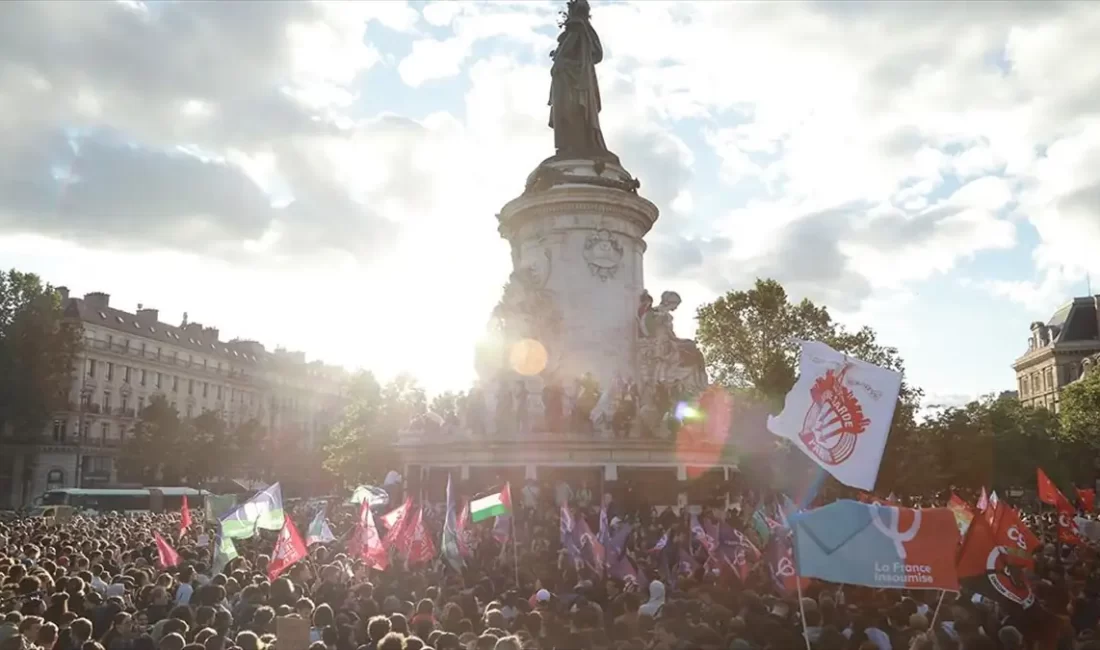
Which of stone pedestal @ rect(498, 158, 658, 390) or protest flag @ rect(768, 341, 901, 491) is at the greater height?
stone pedestal @ rect(498, 158, 658, 390)

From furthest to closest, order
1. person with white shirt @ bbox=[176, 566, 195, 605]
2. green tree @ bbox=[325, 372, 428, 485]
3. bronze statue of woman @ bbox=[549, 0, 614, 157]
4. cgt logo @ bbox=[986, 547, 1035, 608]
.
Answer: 1. green tree @ bbox=[325, 372, 428, 485]
2. bronze statue of woman @ bbox=[549, 0, 614, 157]
3. person with white shirt @ bbox=[176, 566, 195, 605]
4. cgt logo @ bbox=[986, 547, 1035, 608]

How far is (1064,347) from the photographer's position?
92.0 meters

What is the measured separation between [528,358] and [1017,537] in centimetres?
2392

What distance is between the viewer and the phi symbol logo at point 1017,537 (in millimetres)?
13609

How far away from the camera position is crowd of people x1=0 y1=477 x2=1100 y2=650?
905cm

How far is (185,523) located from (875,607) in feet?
48.3

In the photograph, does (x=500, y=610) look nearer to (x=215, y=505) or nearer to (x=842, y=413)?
(x=842, y=413)

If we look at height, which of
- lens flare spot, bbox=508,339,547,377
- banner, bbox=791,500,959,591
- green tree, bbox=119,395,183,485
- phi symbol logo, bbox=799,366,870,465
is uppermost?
lens flare spot, bbox=508,339,547,377

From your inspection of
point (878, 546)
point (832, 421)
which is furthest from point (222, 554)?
point (878, 546)

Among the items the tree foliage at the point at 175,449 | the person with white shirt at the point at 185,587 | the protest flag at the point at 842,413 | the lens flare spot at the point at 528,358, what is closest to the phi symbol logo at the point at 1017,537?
the protest flag at the point at 842,413

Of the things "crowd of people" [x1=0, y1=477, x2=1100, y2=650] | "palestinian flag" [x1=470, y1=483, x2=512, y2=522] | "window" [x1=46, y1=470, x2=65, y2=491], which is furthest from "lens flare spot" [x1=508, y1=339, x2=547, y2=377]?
"window" [x1=46, y1=470, x2=65, y2=491]

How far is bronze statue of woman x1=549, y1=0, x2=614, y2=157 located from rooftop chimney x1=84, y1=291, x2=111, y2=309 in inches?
2160

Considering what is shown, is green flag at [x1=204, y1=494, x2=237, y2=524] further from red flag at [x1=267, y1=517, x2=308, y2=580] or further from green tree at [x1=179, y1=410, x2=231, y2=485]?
green tree at [x1=179, y1=410, x2=231, y2=485]

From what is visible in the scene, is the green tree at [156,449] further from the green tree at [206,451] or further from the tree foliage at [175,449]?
the green tree at [206,451]
